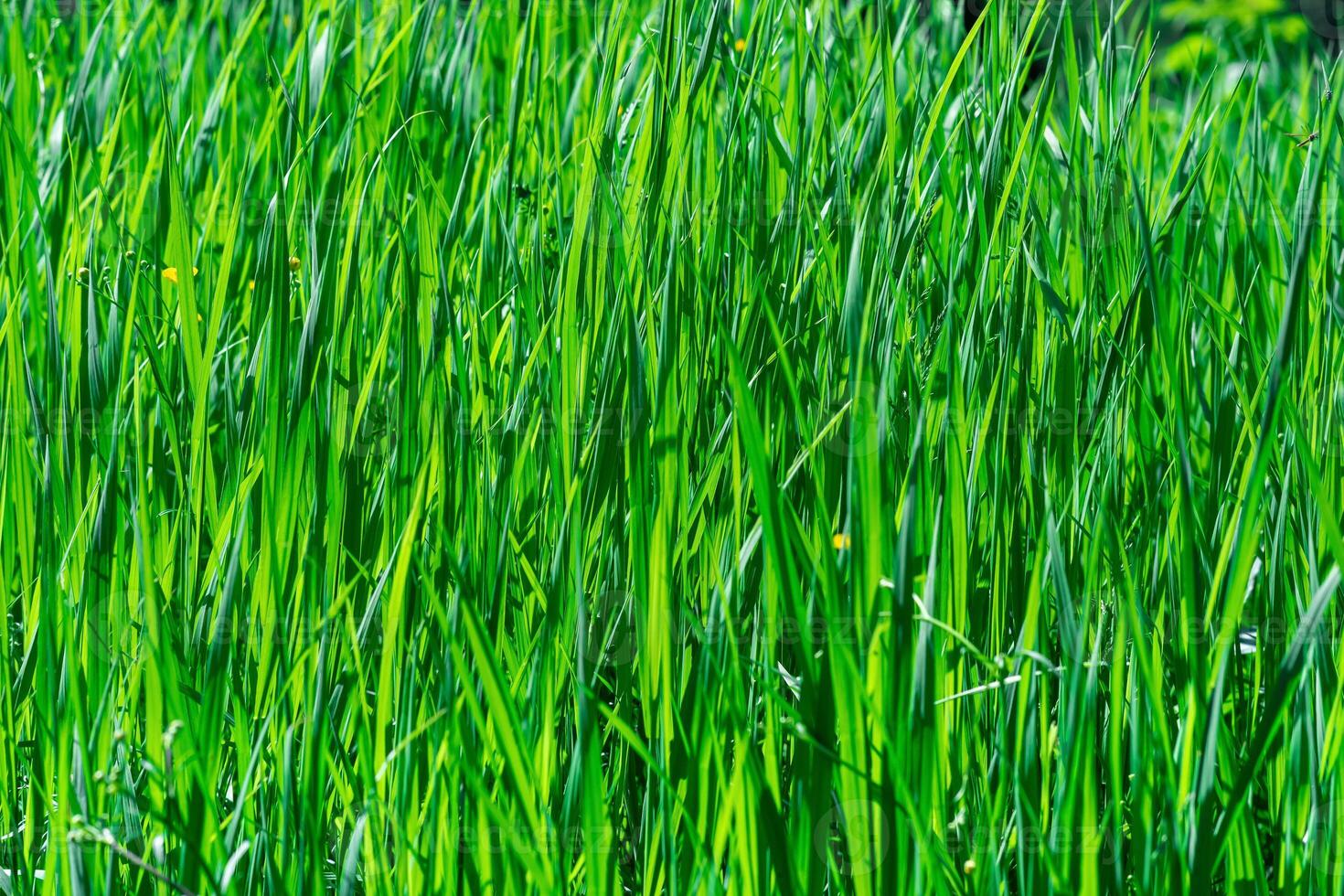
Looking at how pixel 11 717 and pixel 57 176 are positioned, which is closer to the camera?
pixel 11 717

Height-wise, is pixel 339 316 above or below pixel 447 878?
above

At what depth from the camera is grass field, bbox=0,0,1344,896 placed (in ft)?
2.32

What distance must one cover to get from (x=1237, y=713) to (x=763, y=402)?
0.49m

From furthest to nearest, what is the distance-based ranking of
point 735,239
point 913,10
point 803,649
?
point 913,10
point 735,239
point 803,649

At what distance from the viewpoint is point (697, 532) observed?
977 millimetres

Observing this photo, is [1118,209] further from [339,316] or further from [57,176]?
[57,176]

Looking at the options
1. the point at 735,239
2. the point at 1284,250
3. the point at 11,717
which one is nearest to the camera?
the point at 11,717

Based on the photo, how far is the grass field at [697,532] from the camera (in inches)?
27.9

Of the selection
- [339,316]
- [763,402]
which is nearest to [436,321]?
[339,316]

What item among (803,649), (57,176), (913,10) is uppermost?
(913,10)

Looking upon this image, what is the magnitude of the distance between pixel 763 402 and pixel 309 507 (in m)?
0.39

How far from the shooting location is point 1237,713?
3.41 ft

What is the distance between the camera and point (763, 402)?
105 centimetres

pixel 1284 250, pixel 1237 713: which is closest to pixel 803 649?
pixel 1237 713
